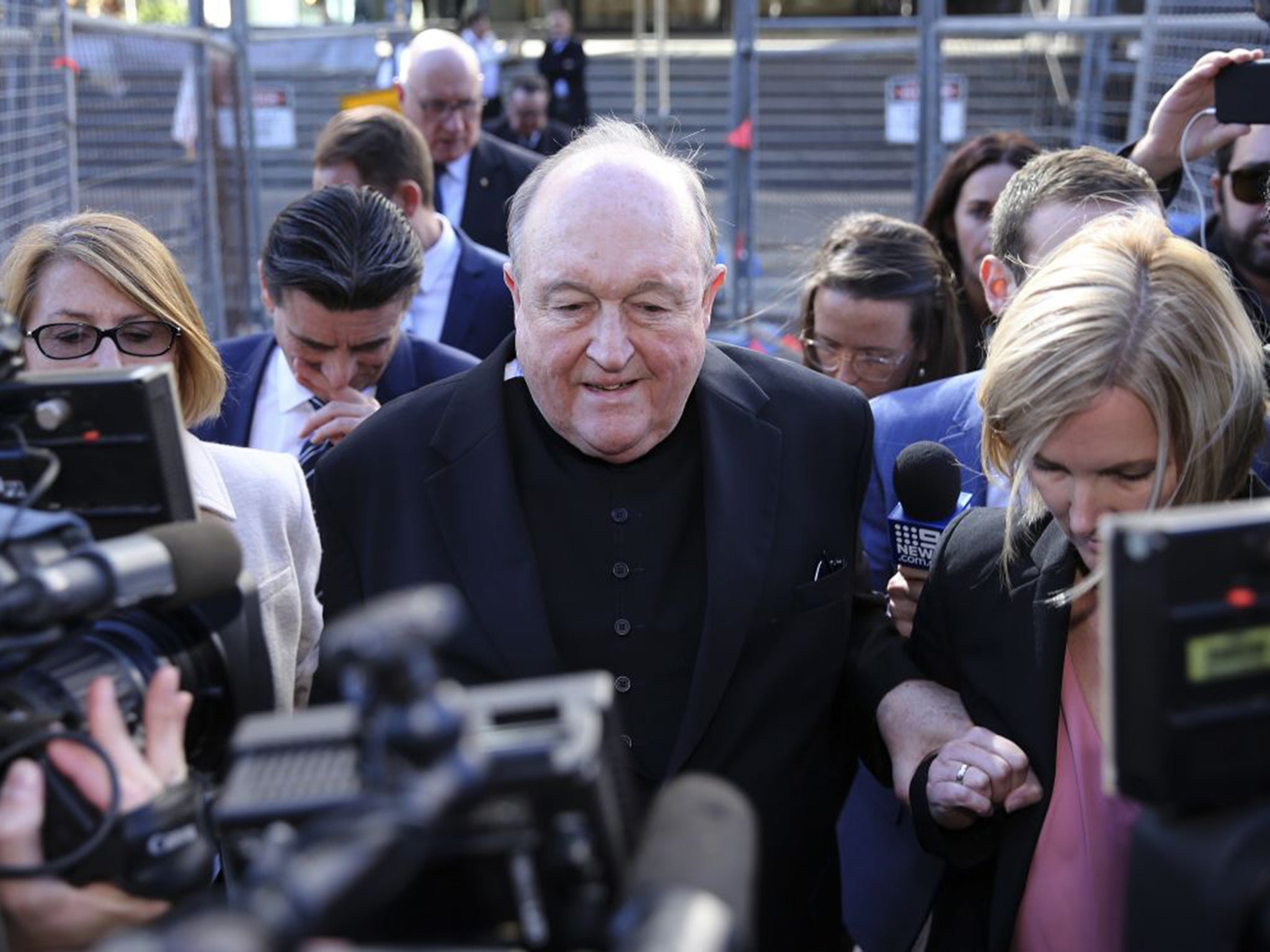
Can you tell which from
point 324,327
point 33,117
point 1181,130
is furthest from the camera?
point 33,117

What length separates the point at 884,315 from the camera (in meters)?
3.77

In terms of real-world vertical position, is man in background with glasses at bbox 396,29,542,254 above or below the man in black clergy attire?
above

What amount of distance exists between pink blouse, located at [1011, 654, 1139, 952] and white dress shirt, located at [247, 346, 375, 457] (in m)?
2.10

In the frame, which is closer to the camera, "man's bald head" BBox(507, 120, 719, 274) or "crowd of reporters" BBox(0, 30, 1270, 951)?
"crowd of reporters" BBox(0, 30, 1270, 951)

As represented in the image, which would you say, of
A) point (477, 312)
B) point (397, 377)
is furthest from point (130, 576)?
point (477, 312)

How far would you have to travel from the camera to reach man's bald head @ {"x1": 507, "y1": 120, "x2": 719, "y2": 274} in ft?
8.61

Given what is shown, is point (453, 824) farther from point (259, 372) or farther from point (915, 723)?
point (259, 372)

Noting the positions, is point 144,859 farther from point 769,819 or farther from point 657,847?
point 769,819

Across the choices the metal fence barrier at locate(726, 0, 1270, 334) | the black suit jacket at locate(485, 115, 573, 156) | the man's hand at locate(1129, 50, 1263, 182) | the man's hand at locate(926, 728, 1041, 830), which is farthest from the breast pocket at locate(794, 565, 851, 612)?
the black suit jacket at locate(485, 115, 573, 156)

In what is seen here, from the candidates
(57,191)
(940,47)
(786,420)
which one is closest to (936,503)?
(786,420)

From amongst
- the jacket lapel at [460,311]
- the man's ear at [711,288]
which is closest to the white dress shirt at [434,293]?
the jacket lapel at [460,311]

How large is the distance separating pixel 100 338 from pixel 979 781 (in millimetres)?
1870

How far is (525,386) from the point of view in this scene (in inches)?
111

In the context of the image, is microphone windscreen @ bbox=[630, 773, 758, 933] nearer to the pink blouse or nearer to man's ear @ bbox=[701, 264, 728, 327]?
the pink blouse
